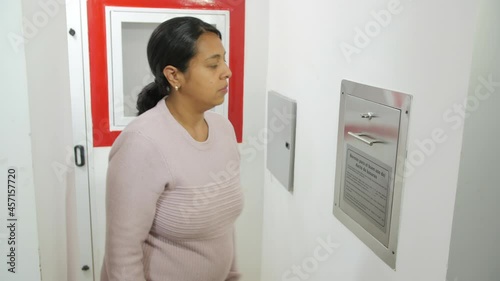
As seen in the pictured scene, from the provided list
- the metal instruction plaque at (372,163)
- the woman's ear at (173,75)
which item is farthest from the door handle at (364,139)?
the woman's ear at (173,75)

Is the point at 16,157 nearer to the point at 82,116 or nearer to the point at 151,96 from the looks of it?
the point at 151,96

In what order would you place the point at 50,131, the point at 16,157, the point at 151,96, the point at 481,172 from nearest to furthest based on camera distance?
the point at 16,157 < the point at 50,131 < the point at 481,172 < the point at 151,96

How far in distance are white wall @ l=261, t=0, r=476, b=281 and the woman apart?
→ 0.39 m

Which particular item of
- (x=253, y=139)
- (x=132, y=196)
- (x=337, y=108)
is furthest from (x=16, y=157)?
(x=253, y=139)

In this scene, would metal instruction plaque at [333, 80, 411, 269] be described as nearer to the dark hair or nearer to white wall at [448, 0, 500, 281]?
white wall at [448, 0, 500, 281]

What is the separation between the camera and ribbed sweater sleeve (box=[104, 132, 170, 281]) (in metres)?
1.08

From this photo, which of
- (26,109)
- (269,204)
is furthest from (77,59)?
(26,109)

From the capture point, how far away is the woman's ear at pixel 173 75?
1205mm

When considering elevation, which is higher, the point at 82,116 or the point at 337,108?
the point at 337,108

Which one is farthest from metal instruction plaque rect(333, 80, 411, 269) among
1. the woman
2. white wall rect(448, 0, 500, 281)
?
the woman

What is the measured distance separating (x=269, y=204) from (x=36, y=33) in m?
1.62

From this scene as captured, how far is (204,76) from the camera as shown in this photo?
1206 millimetres

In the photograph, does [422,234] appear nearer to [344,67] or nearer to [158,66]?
[344,67]

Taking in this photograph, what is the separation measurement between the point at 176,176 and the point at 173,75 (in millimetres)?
276
